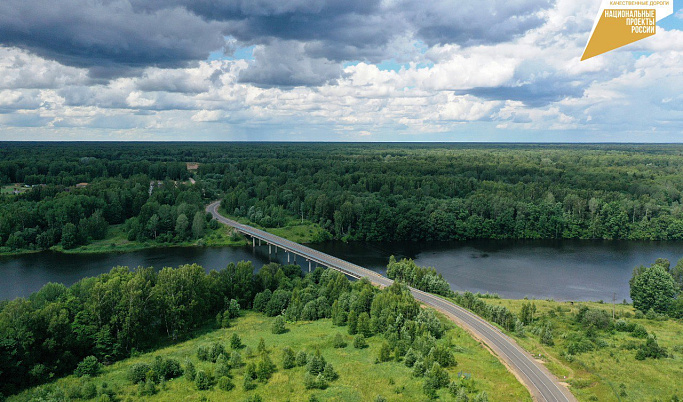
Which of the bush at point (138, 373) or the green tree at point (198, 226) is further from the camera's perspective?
the green tree at point (198, 226)

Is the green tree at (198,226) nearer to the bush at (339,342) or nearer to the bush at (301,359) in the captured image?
the bush at (339,342)

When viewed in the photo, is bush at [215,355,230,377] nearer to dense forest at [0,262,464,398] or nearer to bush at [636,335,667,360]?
dense forest at [0,262,464,398]

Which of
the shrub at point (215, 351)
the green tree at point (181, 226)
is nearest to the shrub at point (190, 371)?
the shrub at point (215, 351)

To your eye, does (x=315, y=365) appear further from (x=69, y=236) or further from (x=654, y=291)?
(x=69, y=236)

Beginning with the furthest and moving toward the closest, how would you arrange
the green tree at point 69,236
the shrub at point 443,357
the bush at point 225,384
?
the green tree at point 69,236 → the shrub at point 443,357 → the bush at point 225,384

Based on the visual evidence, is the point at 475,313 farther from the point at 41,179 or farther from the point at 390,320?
the point at 41,179

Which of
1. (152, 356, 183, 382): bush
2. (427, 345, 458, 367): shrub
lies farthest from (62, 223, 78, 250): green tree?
(427, 345, 458, 367): shrub

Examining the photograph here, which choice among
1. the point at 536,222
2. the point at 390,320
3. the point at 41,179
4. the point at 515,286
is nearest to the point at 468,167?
the point at 536,222

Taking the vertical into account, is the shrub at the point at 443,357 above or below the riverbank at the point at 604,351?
above
